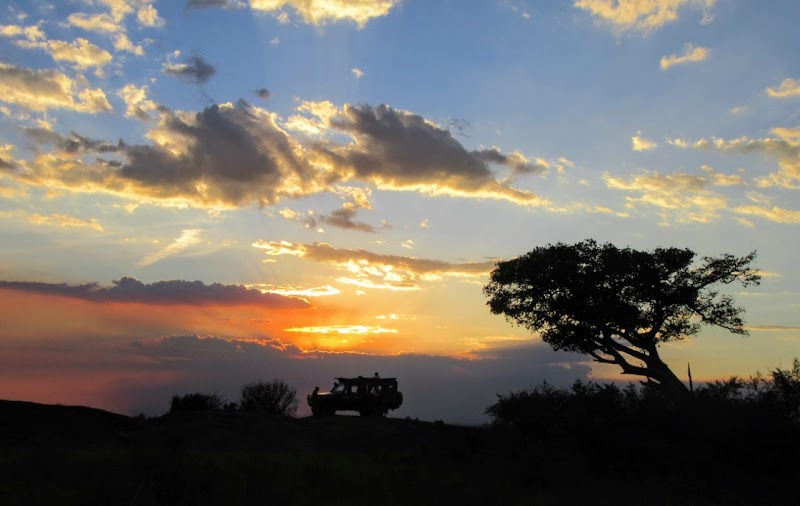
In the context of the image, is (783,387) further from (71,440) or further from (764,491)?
(71,440)

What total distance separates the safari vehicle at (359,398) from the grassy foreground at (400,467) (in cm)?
937

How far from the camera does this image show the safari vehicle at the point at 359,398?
40.5 meters

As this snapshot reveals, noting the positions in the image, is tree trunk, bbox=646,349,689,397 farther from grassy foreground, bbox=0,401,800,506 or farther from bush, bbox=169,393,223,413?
bush, bbox=169,393,223,413

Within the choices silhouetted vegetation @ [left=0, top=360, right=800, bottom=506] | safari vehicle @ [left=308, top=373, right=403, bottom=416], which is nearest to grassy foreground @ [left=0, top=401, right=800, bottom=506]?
silhouetted vegetation @ [left=0, top=360, right=800, bottom=506]

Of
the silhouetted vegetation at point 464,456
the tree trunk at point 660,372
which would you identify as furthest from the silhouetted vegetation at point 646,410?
the tree trunk at point 660,372

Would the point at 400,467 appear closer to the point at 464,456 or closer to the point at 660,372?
the point at 464,456

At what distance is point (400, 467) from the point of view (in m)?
24.0

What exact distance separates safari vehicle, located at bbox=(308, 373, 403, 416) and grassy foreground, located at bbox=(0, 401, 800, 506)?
9.37m

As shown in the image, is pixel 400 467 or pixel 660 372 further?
pixel 660 372

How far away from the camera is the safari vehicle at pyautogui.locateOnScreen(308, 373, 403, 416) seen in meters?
40.5

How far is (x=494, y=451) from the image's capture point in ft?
86.7

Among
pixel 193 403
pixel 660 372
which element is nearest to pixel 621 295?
pixel 660 372

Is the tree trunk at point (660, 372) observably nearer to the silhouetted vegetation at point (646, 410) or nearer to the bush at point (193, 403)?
the silhouetted vegetation at point (646, 410)

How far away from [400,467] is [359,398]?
54.9 feet
